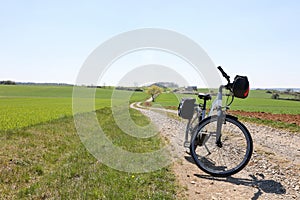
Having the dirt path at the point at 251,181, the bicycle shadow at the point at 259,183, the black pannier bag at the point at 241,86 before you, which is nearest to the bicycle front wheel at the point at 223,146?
the bicycle shadow at the point at 259,183

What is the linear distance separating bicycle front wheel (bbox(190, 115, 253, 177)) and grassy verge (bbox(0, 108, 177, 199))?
993 mm

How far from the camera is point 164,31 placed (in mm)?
8461

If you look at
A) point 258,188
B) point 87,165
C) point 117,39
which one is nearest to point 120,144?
point 87,165

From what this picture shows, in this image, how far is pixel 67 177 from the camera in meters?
5.24

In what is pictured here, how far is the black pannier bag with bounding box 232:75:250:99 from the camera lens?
4.91m

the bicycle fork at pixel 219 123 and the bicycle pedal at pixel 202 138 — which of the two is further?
the bicycle pedal at pixel 202 138

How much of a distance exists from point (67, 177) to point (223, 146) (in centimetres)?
367

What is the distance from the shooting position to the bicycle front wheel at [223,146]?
4980mm

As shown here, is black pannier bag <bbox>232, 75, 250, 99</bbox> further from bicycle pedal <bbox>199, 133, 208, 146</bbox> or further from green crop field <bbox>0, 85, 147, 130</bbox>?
green crop field <bbox>0, 85, 147, 130</bbox>

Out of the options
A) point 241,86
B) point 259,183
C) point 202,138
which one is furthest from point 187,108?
point 259,183

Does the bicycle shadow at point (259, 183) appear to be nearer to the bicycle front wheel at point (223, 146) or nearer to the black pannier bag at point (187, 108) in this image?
the bicycle front wheel at point (223, 146)

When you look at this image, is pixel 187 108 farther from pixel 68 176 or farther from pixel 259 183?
pixel 68 176

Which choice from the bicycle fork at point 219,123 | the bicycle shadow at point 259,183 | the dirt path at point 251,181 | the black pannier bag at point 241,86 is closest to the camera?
the dirt path at point 251,181

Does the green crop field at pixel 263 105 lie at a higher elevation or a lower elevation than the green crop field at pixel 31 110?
higher
